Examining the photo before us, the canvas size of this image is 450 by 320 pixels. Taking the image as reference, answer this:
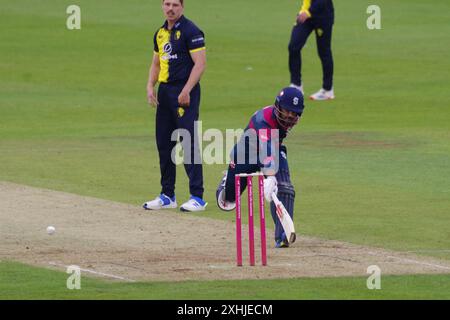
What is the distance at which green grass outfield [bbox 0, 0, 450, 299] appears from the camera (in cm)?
1477

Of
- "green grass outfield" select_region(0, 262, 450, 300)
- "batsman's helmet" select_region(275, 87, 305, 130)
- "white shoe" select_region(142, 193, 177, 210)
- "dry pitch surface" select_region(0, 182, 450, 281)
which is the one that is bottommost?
"white shoe" select_region(142, 193, 177, 210)

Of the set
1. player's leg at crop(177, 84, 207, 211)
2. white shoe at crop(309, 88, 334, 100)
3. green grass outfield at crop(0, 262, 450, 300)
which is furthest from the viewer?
white shoe at crop(309, 88, 334, 100)

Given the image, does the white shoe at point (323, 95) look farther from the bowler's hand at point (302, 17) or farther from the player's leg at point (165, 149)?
the player's leg at point (165, 149)

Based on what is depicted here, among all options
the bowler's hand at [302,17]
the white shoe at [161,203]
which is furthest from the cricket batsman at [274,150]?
the bowler's hand at [302,17]

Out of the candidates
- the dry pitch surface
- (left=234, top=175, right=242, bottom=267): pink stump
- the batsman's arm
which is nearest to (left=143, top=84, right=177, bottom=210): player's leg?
the batsman's arm

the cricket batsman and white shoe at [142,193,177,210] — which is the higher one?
the cricket batsman

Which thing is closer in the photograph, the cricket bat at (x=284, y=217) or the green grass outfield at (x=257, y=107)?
the cricket bat at (x=284, y=217)

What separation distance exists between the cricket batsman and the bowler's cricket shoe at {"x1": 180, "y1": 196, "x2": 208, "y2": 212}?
5.37ft

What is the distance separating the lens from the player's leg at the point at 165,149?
15641 millimetres

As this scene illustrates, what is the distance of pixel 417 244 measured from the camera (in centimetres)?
1334

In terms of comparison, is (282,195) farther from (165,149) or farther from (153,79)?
(153,79)

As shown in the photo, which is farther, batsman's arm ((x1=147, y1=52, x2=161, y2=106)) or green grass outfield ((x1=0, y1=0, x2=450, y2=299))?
batsman's arm ((x1=147, y1=52, x2=161, y2=106))

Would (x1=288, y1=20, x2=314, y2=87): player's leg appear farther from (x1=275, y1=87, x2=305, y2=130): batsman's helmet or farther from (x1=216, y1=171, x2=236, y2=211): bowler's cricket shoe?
(x1=275, y1=87, x2=305, y2=130): batsman's helmet

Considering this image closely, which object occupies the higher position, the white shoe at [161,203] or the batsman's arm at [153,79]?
the batsman's arm at [153,79]
